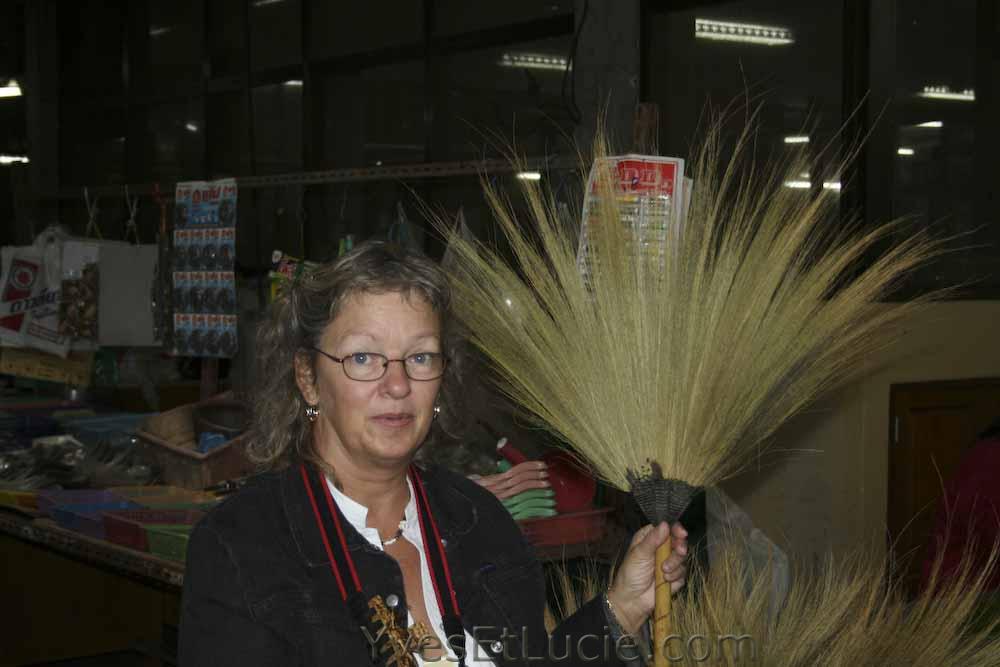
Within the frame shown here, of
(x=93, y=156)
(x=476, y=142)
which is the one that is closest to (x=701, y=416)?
(x=476, y=142)

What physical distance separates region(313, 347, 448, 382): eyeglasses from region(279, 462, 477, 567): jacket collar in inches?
7.1

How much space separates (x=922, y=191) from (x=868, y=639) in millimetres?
2478

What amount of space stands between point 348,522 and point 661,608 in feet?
1.52

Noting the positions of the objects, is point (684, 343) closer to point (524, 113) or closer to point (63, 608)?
point (63, 608)

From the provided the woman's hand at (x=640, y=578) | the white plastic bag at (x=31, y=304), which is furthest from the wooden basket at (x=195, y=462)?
the woman's hand at (x=640, y=578)

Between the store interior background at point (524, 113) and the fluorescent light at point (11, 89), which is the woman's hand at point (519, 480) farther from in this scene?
the fluorescent light at point (11, 89)

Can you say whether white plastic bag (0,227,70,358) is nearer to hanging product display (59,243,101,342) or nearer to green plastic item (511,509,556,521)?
hanging product display (59,243,101,342)

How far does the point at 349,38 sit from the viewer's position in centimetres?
614

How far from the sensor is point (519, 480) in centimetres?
277

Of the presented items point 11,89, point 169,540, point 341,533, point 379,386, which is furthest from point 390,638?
point 11,89

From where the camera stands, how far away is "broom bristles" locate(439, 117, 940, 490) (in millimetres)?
1583

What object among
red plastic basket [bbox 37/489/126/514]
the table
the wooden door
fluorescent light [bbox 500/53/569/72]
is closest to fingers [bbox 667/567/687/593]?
red plastic basket [bbox 37/489/126/514]

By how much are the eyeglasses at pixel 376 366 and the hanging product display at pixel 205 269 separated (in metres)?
2.27

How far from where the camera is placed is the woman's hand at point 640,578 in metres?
1.60
